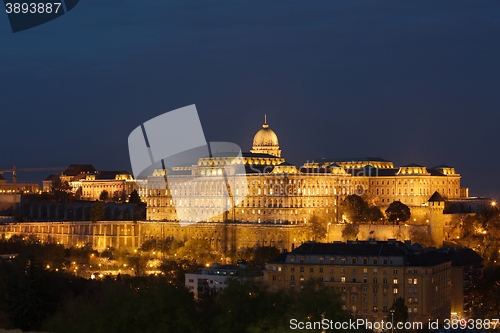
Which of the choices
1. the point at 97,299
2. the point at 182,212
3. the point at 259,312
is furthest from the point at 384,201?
the point at 259,312

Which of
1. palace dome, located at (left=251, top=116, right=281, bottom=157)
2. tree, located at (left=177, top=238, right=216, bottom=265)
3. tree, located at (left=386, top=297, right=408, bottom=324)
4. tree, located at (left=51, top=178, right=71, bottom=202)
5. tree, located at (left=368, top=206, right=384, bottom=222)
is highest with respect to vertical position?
palace dome, located at (left=251, top=116, right=281, bottom=157)

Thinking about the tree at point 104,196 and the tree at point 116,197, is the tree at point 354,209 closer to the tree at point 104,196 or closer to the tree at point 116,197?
the tree at point 116,197

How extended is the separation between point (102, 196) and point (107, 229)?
22124 millimetres

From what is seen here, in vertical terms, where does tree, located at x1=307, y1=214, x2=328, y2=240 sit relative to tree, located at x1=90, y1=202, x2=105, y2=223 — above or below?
below

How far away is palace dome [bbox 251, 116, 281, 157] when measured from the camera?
112625 millimetres

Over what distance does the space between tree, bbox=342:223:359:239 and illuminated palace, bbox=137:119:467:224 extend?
20.1 ft

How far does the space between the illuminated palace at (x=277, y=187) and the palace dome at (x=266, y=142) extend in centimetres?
584

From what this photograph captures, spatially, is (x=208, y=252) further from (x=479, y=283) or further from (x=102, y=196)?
(x=102, y=196)

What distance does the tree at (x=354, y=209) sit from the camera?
3561 inches

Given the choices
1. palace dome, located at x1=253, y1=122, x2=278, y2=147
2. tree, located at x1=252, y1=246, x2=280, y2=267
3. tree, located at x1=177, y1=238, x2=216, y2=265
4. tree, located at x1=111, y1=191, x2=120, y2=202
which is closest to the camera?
tree, located at x1=252, y1=246, x2=280, y2=267

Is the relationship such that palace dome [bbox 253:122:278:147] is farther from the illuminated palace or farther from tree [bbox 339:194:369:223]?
tree [bbox 339:194:369:223]

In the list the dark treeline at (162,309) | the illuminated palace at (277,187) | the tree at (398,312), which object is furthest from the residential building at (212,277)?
the illuminated palace at (277,187)

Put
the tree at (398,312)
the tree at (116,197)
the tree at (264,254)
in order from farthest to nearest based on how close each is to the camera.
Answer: the tree at (116,197)
the tree at (264,254)
the tree at (398,312)

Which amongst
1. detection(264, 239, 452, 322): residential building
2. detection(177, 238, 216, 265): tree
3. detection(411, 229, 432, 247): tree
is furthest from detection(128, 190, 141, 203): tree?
detection(264, 239, 452, 322): residential building
